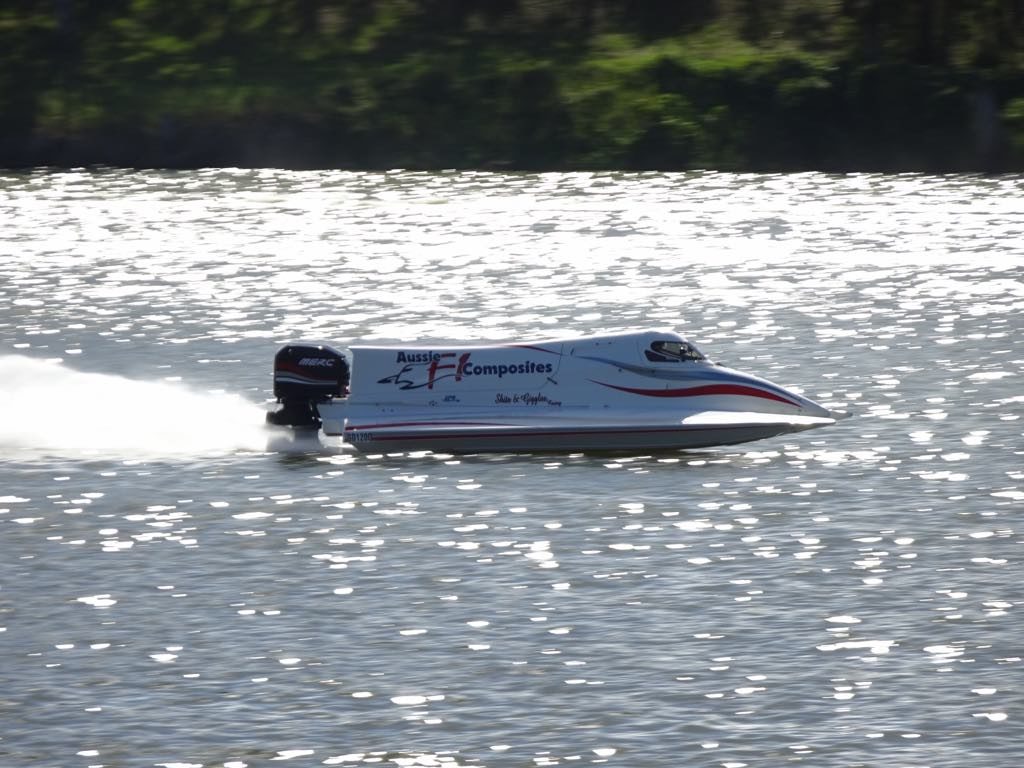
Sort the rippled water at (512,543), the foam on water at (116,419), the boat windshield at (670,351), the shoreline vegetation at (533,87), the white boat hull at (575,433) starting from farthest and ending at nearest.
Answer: the shoreline vegetation at (533,87), the foam on water at (116,419), the boat windshield at (670,351), the white boat hull at (575,433), the rippled water at (512,543)

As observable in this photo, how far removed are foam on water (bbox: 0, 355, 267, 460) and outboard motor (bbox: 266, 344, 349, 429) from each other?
108cm

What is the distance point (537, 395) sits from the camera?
28375 mm

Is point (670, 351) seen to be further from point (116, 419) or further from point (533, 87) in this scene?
point (533, 87)

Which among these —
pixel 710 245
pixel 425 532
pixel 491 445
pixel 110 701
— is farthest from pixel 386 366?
pixel 710 245

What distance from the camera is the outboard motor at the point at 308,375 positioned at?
93.7 feet

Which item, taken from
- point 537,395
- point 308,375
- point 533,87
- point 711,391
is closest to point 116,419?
point 308,375

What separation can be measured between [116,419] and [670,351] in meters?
9.76

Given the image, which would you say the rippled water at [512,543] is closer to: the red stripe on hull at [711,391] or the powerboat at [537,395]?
the powerboat at [537,395]

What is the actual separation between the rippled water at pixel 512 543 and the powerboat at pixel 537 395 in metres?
0.51

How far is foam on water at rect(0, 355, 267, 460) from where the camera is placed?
95.6 feet

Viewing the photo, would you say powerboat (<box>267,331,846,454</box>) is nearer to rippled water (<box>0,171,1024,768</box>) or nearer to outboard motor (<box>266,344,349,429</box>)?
outboard motor (<box>266,344,349,429</box>)

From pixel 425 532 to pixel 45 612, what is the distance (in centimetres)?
536

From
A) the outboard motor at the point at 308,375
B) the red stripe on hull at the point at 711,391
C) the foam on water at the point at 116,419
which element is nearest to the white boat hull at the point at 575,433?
the red stripe on hull at the point at 711,391

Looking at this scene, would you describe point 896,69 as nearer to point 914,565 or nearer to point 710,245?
point 710,245
